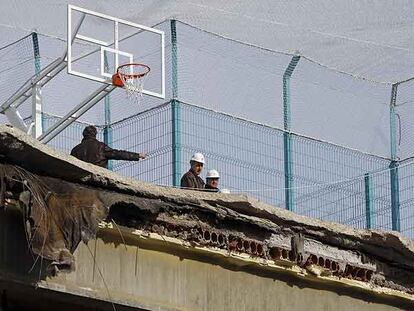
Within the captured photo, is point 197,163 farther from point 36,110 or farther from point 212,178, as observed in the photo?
point 36,110

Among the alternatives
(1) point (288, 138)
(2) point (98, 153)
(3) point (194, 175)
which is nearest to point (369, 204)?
(1) point (288, 138)

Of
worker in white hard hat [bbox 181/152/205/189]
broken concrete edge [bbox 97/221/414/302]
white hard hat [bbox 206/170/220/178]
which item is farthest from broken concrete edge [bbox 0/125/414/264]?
white hard hat [bbox 206/170/220/178]

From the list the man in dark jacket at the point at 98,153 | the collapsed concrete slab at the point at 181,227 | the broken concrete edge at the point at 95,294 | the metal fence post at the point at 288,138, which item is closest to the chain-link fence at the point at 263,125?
the metal fence post at the point at 288,138

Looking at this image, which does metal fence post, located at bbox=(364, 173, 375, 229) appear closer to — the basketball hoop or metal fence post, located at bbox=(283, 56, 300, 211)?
metal fence post, located at bbox=(283, 56, 300, 211)

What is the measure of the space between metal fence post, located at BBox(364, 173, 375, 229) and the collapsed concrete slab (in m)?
1.56

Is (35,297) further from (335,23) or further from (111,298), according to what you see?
(335,23)

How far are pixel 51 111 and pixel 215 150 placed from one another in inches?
Result: 123

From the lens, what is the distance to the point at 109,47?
26.9 metres

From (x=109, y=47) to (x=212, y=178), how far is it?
2687 mm

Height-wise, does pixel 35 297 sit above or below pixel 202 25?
below

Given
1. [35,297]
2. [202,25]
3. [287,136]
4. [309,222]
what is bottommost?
[35,297]

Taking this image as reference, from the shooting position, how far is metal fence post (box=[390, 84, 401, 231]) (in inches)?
1083

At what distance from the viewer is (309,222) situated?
24438mm

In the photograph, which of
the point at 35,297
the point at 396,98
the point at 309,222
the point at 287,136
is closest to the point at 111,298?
the point at 35,297
